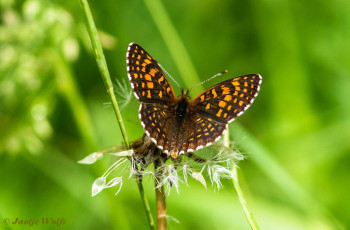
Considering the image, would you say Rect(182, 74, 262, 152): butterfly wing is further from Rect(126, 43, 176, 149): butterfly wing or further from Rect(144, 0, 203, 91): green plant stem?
Rect(144, 0, 203, 91): green plant stem

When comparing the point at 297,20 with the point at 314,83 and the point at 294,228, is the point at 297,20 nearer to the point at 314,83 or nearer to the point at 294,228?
the point at 314,83

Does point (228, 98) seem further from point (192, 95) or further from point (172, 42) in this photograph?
point (172, 42)

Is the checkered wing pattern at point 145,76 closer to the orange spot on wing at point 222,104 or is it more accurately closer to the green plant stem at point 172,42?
the orange spot on wing at point 222,104

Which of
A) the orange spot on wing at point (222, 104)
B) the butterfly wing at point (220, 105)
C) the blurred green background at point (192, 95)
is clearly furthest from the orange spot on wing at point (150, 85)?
the blurred green background at point (192, 95)

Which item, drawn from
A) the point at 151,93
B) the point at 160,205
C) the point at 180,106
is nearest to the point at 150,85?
the point at 151,93

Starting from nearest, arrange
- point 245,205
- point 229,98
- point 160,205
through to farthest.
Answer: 1. point 245,205
2. point 160,205
3. point 229,98

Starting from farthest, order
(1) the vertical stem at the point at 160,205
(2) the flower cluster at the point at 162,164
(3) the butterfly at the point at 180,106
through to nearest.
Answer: (3) the butterfly at the point at 180,106 → (2) the flower cluster at the point at 162,164 → (1) the vertical stem at the point at 160,205
